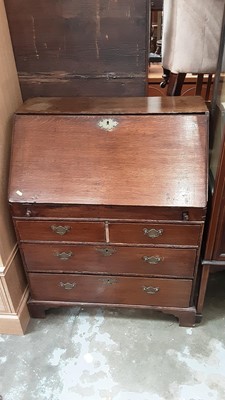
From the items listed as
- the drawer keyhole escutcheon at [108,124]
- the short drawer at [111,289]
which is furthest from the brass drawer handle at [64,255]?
the drawer keyhole escutcheon at [108,124]

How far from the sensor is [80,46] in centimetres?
146

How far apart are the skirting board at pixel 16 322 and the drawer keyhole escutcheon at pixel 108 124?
93cm

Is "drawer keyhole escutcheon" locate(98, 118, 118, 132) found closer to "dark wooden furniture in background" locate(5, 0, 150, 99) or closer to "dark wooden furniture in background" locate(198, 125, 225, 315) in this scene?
"dark wooden furniture in background" locate(5, 0, 150, 99)

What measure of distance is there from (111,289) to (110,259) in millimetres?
186

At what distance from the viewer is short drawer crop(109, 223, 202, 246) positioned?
1304mm

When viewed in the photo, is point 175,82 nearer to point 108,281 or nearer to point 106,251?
point 106,251

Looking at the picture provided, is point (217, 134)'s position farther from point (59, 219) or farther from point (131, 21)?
point (59, 219)

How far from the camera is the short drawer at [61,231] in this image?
1342 millimetres

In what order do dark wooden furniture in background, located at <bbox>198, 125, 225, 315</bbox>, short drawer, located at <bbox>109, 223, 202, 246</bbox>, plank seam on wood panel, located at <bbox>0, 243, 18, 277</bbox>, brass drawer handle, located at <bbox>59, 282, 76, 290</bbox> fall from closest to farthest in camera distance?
dark wooden furniture in background, located at <bbox>198, 125, 225, 315</bbox> < short drawer, located at <bbox>109, 223, 202, 246</bbox> < plank seam on wood panel, located at <bbox>0, 243, 18, 277</bbox> < brass drawer handle, located at <bbox>59, 282, 76, 290</bbox>

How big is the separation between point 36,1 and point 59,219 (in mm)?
930

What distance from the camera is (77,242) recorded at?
55.0 inches

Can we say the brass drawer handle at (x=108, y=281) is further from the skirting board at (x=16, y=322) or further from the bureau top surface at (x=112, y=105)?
the bureau top surface at (x=112, y=105)

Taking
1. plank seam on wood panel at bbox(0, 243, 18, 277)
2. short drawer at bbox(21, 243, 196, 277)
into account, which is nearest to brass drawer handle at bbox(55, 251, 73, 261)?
short drawer at bbox(21, 243, 196, 277)

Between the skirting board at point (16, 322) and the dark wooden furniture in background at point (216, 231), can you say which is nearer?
the dark wooden furniture in background at point (216, 231)
